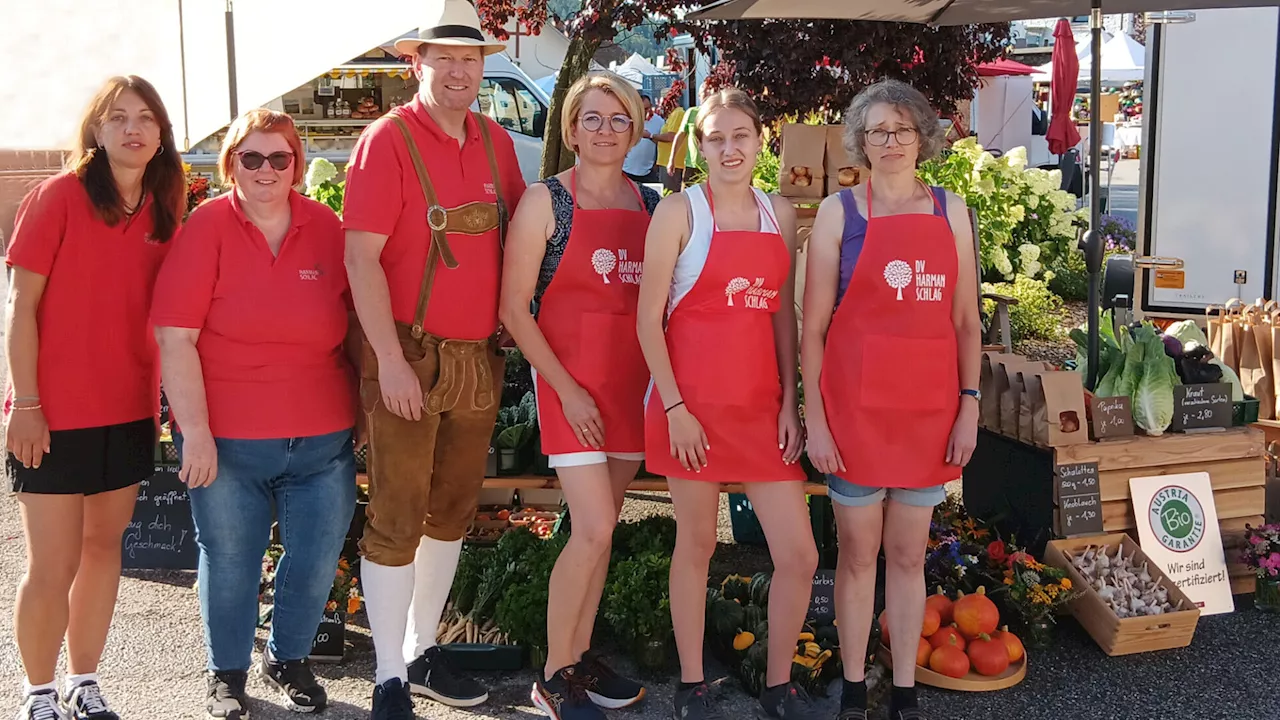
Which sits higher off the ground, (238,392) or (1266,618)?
(238,392)

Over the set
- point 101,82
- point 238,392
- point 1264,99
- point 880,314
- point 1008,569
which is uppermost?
point 1264,99

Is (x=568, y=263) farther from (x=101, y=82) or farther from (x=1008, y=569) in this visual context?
(x=1008, y=569)

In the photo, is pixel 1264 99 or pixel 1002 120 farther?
pixel 1002 120

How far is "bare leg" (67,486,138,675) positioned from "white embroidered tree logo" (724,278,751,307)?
1.69 m

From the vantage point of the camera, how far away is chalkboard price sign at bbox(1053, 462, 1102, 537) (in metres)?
4.22

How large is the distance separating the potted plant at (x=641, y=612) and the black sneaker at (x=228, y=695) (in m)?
1.13

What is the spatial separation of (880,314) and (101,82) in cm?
215

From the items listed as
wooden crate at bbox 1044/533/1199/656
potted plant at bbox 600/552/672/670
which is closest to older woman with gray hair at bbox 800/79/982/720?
potted plant at bbox 600/552/672/670

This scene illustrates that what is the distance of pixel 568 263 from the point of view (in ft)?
10.3

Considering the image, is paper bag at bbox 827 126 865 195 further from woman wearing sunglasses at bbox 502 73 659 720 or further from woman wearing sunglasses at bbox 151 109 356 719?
woman wearing sunglasses at bbox 151 109 356 719

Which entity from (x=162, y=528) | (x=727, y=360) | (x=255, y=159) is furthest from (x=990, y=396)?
(x=162, y=528)

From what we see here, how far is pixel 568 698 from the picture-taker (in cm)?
332

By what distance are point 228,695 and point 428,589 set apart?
63 centimetres

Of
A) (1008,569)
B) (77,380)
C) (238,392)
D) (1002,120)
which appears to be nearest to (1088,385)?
(1008,569)
